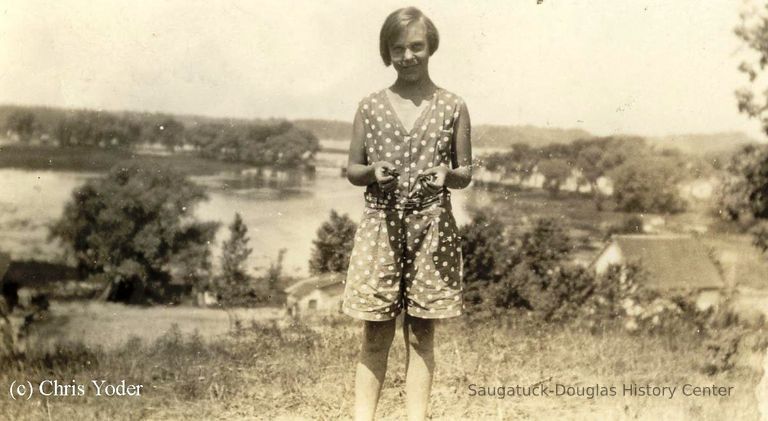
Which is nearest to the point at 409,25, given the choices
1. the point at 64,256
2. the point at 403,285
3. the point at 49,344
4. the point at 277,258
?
the point at 403,285

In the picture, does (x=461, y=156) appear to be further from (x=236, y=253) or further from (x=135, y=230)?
(x=135, y=230)

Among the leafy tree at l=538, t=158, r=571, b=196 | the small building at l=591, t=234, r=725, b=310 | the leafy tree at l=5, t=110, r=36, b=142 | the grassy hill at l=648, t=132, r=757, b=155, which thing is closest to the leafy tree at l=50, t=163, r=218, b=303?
the leafy tree at l=5, t=110, r=36, b=142

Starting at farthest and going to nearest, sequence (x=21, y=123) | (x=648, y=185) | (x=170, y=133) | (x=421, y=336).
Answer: (x=648, y=185) → (x=170, y=133) → (x=21, y=123) → (x=421, y=336)

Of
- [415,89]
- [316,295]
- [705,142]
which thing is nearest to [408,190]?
[415,89]

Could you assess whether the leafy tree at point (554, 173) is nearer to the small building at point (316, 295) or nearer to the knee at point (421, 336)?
the small building at point (316, 295)

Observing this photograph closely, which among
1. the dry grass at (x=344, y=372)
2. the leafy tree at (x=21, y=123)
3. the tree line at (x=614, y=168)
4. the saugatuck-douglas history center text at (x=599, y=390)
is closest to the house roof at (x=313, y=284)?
the dry grass at (x=344, y=372)

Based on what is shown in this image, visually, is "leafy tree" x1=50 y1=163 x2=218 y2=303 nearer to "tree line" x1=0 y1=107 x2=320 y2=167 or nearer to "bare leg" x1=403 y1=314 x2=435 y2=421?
"tree line" x1=0 y1=107 x2=320 y2=167

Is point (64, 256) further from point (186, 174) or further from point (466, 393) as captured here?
point (466, 393)
